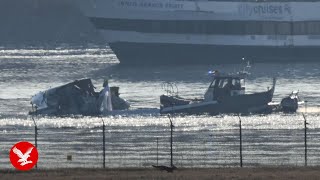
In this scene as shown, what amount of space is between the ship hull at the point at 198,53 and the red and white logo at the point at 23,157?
93.8m

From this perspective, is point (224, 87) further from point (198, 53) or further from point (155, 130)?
point (198, 53)

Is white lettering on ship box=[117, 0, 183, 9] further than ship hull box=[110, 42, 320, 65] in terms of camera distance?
Yes

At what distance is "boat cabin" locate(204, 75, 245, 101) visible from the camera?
261ft

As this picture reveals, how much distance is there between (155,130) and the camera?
67000mm

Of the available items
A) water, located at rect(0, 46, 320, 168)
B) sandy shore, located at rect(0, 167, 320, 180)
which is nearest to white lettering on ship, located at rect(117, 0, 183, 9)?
water, located at rect(0, 46, 320, 168)

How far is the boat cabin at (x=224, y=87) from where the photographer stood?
79625 mm

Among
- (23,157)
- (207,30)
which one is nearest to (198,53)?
(207,30)

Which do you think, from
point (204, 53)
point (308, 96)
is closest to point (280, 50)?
point (204, 53)

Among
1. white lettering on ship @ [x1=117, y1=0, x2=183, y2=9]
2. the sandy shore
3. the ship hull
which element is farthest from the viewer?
white lettering on ship @ [x1=117, y1=0, x2=183, y2=9]

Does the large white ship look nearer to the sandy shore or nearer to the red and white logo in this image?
the red and white logo

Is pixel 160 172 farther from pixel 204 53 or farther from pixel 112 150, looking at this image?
pixel 204 53

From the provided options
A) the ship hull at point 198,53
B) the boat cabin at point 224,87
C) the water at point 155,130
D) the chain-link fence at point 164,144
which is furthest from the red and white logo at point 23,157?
the ship hull at point 198,53

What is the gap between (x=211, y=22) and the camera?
146 metres

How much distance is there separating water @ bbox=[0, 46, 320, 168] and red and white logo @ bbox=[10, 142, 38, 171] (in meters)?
1.37
